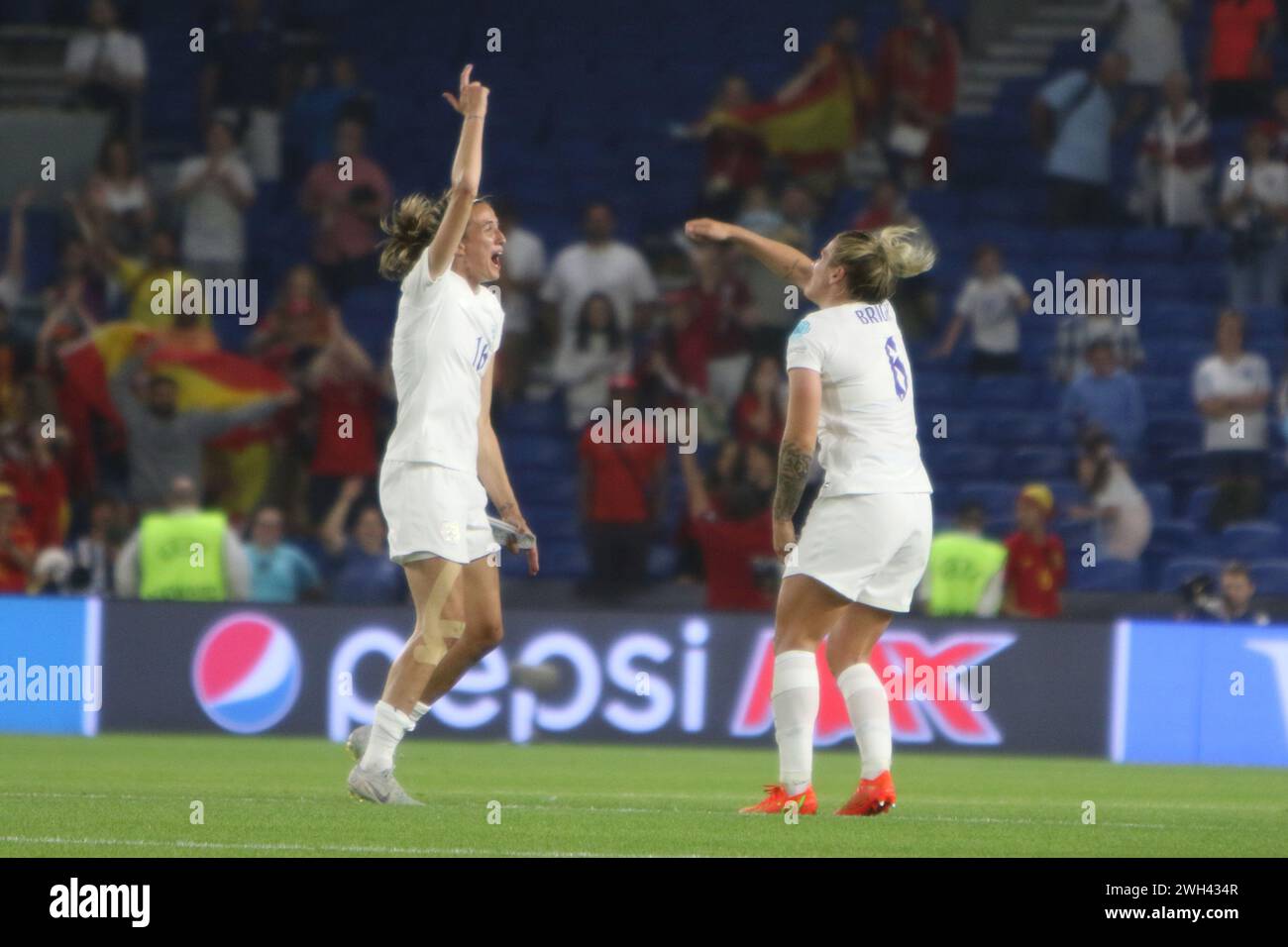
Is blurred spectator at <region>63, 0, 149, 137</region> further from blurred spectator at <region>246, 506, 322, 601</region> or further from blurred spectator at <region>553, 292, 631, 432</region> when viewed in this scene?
blurred spectator at <region>246, 506, 322, 601</region>

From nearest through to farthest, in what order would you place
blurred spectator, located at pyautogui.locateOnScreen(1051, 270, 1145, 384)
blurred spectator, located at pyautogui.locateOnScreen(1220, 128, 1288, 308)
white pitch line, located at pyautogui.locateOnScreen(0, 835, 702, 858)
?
white pitch line, located at pyautogui.locateOnScreen(0, 835, 702, 858)
blurred spectator, located at pyautogui.locateOnScreen(1051, 270, 1145, 384)
blurred spectator, located at pyautogui.locateOnScreen(1220, 128, 1288, 308)

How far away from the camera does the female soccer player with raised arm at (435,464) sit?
8.59m

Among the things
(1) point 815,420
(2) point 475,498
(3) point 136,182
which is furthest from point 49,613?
(1) point 815,420

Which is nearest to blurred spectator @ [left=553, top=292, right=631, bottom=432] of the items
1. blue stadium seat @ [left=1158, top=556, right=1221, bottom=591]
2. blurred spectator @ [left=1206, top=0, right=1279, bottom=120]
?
blue stadium seat @ [left=1158, top=556, right=1221, bottom=591]

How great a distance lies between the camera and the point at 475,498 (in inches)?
343

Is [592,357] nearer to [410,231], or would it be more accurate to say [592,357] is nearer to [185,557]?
[185,557]

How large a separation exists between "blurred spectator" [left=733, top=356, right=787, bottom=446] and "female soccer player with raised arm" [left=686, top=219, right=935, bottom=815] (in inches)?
317

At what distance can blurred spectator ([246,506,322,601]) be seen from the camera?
1548 centimetres

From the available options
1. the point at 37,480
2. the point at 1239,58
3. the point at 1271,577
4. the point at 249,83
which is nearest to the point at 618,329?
the point at 37,480

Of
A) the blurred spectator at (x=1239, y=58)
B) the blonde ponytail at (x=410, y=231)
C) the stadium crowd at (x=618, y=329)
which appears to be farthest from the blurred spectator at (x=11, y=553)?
the blurred spectator at (x=1239, y=58)

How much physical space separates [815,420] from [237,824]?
2309 millimetres

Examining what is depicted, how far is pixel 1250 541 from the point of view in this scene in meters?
17.4

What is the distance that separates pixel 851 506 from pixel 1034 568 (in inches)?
301

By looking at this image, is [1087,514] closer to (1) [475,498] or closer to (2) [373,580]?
(2) [373,580]
